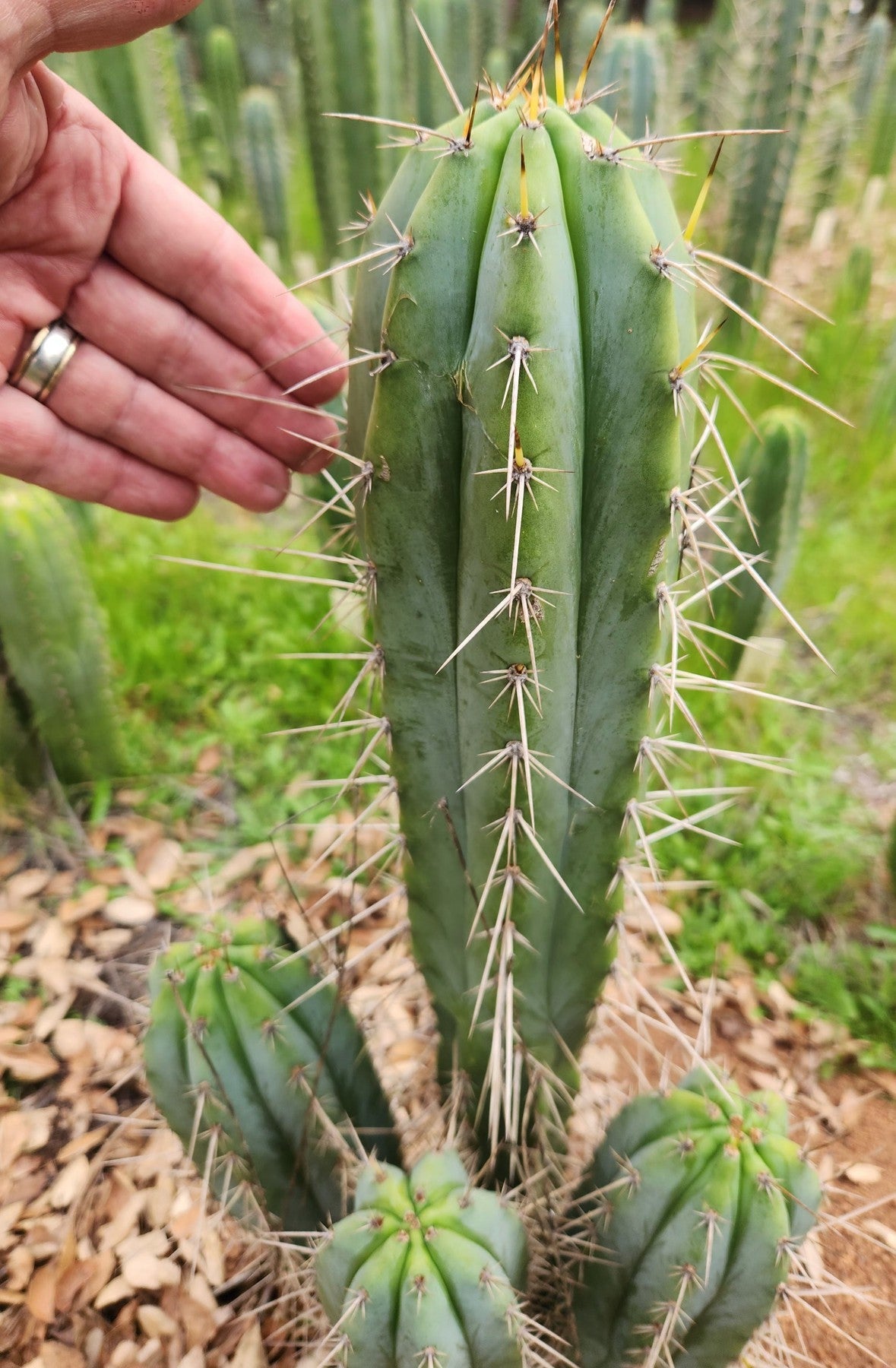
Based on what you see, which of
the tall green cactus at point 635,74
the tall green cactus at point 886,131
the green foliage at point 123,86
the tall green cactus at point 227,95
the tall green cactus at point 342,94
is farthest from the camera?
the tall green cactus at point 886,131

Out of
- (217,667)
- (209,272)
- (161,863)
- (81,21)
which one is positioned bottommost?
(161,863)

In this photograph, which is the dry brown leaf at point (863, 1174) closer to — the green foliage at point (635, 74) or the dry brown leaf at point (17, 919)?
the dry brown leaf at point (17, 919)

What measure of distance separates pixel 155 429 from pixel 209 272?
27 centimetres

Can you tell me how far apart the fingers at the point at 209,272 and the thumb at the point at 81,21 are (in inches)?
13.7

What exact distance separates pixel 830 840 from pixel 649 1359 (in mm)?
1423

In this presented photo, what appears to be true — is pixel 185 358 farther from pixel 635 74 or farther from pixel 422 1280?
pixel 635 74

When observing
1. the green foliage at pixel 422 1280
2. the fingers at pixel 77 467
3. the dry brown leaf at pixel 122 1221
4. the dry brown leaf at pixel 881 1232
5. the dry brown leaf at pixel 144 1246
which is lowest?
the dry brown leaf at pixel 881 1232

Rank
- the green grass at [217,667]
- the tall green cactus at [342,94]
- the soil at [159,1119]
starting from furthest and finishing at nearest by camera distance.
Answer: the tall green cactus at [342,94] < the green grass at [217,667] < the soil at [159,1119]

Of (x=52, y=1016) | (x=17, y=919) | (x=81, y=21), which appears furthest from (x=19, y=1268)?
(x=81, y=21)

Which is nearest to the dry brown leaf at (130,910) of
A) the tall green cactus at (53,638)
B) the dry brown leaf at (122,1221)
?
the tall green cactus at (53,638)

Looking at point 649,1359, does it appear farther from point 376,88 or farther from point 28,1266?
point 376,88

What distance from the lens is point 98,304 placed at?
1566mm

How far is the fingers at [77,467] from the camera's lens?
1.54 meters

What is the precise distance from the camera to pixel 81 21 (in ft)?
3.66
